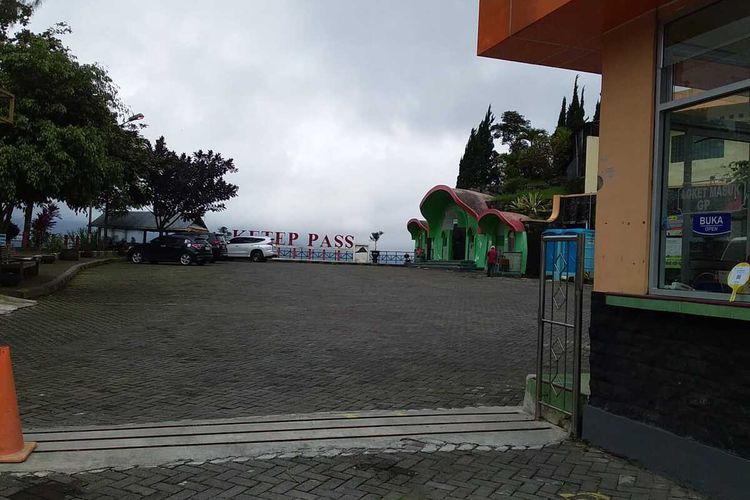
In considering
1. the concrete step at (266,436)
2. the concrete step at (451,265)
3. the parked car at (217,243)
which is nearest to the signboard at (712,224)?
the concrete step at (266,436)

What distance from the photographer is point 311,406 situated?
6.05 metres

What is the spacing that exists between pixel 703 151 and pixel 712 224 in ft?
1.87

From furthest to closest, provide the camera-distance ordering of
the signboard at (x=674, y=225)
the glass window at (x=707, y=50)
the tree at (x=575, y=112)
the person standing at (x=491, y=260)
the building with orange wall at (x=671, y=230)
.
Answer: the tree at (x=575, y=112) < the person standing at (x=491, y=260) < the signboard at (x=674, y=225) < the glass window at (x=707, y=50) < the building with orange wall at (x=671, y=230)

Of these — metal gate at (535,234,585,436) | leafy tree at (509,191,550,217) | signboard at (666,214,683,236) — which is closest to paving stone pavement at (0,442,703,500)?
metal gate at (535,234,585,436)

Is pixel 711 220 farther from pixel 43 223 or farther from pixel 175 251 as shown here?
pixel 43 223

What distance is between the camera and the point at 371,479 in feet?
13.6

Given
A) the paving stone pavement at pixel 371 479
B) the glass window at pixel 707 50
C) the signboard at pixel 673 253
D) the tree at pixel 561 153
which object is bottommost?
the paving stone pavement at pixel 371 479

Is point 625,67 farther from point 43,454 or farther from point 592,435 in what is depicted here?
point 43,454

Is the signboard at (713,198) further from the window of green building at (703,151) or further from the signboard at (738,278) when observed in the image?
the signboard at (738,278)

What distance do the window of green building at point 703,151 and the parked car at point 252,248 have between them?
33.8 meters

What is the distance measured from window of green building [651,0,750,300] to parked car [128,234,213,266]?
27579mm

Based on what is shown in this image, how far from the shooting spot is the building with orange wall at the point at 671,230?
400cm

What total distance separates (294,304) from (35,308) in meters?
5.60

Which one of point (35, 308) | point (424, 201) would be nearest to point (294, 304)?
point (35, 308)
